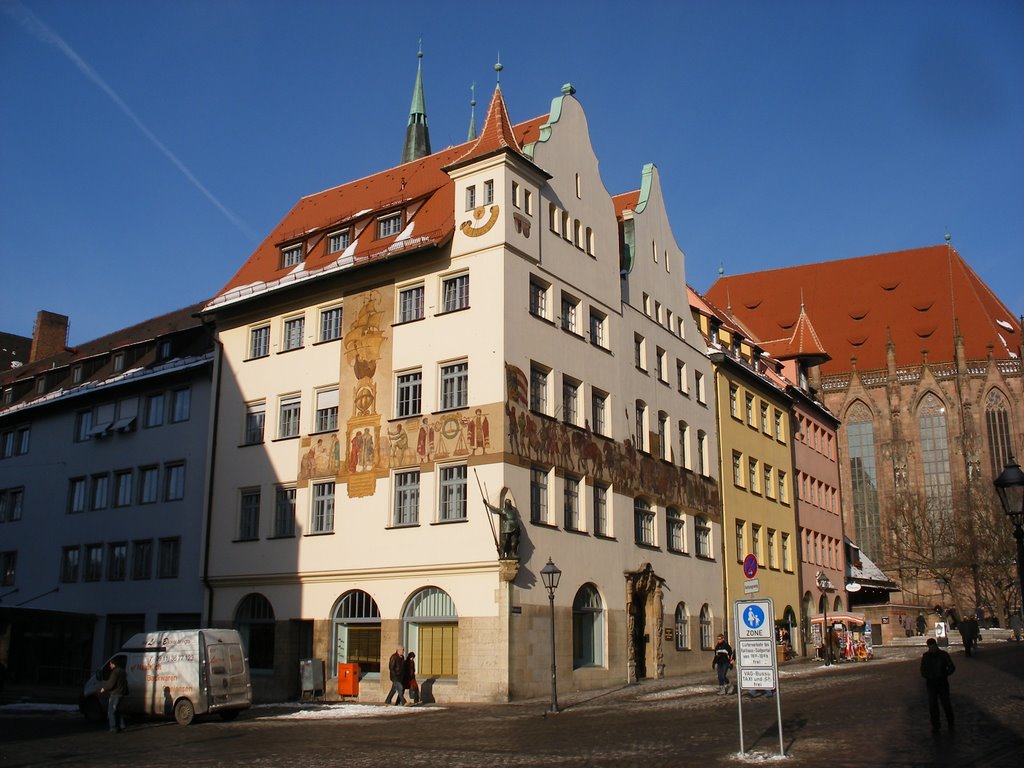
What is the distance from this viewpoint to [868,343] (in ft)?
315

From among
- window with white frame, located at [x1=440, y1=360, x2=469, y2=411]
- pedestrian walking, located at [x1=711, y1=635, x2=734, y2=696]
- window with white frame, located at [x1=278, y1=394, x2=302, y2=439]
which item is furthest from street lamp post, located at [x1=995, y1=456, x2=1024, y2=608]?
window with white frame, located at [x1=278, y1=394, x2=302, y2=439]

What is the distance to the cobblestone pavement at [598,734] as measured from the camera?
50.6 feet

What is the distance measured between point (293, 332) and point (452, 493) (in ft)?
29.9

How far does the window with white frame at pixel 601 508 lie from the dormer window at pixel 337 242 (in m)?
11.4

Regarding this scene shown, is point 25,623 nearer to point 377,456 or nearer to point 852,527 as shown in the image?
point 377,456

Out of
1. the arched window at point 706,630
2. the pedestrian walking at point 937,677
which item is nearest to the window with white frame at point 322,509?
the arched window at point 706,630

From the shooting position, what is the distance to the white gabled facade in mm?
29125

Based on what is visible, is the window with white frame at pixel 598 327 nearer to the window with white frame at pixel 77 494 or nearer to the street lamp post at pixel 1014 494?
the street lamp post at pixel 1014 494

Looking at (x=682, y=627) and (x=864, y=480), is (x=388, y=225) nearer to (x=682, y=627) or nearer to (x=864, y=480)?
(x=682, y=627)

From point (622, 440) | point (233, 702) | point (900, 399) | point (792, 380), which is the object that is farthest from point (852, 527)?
point (233, 702)

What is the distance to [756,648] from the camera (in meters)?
15.2

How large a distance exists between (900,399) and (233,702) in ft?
252

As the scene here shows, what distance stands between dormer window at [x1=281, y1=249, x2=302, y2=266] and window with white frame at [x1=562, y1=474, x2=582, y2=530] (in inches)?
496

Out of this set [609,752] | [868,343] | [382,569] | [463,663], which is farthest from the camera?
[868,343]
